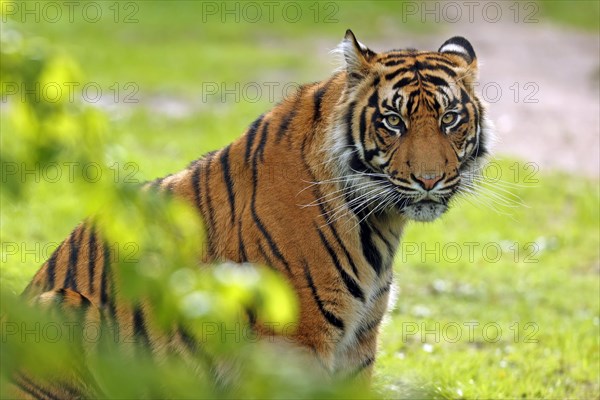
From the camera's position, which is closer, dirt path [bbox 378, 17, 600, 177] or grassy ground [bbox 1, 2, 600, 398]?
grassy ground [bbox 1, 2, 600, 398]

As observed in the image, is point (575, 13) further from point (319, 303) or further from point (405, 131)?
point (319, 303)

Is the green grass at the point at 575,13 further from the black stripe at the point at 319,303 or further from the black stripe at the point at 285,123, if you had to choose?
the black stripe at the point at 319,303

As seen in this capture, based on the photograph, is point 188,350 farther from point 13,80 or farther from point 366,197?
point 13,80

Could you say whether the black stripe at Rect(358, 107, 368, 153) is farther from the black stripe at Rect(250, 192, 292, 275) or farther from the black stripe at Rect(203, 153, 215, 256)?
the black stripe at Rect(203, 153, 215, 256)

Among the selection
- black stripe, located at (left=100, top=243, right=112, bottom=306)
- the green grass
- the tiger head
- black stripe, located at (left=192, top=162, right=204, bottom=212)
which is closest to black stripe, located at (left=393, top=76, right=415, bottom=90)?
the tiger head

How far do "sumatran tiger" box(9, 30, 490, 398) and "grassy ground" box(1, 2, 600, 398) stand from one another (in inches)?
14.4

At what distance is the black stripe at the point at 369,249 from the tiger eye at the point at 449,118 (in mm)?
524

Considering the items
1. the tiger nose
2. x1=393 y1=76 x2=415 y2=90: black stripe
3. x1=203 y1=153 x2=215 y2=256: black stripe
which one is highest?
x1=393 y1=76 x2=415 y2=90: black stripe

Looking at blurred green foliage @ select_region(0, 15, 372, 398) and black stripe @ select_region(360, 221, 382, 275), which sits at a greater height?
blurred green foliage @ select_region(0, 15, 372, 398)

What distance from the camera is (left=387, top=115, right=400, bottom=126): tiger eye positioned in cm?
413

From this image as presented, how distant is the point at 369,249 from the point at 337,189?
279mm

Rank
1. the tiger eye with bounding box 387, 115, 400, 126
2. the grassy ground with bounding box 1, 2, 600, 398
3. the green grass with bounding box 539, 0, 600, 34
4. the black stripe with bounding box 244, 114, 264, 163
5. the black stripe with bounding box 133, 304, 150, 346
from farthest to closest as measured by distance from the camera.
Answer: the green grass with bounding box 539, 0, 600, 34, the grassy ground with bounding box 1, 2, 600, 398, the black stripe with bounding box 244, 114, 264, 163, the tiger eye with bounding box 387, 115, 400, 126, the black stripe with bounding box 133, 304, 150, 346

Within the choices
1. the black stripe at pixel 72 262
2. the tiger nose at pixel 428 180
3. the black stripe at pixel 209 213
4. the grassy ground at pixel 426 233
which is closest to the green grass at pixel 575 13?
the grassy ground at pixel 426 233

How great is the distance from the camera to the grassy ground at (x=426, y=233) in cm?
594
